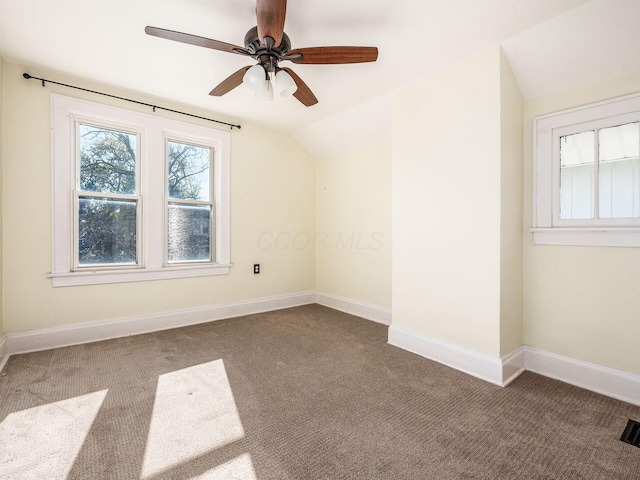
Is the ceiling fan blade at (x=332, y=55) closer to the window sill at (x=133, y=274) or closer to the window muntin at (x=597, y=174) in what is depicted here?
the window muntin at (x=597, y=174)

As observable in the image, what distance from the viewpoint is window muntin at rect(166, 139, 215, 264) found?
11.1 feet

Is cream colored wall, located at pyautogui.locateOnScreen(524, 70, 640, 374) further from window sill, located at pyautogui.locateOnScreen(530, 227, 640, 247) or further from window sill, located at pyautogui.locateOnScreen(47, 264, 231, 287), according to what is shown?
window sill, located at pyautogui.locateOnScreen(47, 264, 231, 287)

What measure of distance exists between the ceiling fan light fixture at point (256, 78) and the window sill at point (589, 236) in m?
2.30

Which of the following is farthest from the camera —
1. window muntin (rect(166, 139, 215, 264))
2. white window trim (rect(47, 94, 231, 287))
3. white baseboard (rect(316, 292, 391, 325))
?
white baseboard (rect(316, 292, 391, 325))

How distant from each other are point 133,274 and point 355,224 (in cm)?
262

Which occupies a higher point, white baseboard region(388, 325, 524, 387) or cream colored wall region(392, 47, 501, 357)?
cream colored wall region(392, 47, 501, 357)

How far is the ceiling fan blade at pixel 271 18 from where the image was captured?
59.1 inches

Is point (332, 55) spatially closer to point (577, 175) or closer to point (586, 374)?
point (577, 175)

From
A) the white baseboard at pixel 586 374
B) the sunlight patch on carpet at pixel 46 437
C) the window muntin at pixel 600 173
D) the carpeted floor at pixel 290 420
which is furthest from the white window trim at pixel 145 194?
the window muntin at pixel 600 173

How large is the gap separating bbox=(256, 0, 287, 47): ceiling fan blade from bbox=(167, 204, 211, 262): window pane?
229cm

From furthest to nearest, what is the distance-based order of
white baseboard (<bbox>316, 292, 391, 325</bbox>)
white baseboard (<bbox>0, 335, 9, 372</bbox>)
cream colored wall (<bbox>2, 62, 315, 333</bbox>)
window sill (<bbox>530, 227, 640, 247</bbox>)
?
white baseboard (<bbox>316, 292, 391, 325</bbox>)
cream colored wall (<bbox>2, 62, 315, 333</bbox>)
white baseboard (<bbox>0, 335, 9, 372</bbox>)
window sill (<bbox>530, 227, 640, 247</bbox>)

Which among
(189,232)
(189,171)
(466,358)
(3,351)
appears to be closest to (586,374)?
(466,358)

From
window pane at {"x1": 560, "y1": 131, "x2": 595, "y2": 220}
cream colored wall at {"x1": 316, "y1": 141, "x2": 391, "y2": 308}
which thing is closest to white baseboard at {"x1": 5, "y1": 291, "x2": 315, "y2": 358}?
cream colored wall at {"x1": 316, "y1": 141, "x2": 391, "y2": 308}

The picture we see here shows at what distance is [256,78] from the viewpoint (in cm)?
198
